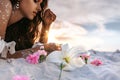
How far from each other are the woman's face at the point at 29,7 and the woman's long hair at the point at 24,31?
280 mm

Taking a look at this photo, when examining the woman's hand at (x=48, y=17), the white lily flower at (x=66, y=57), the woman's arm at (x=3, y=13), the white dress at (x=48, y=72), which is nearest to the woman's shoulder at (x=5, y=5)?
the woman's arm at (x=3, y=13)

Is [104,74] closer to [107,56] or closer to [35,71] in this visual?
[35,71]

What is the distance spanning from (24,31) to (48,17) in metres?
0.29

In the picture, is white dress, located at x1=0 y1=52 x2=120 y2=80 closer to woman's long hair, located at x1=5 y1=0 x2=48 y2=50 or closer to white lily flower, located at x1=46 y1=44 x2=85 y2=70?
white lily flower, located at x1=46 y1=44 x2=85 y2=70

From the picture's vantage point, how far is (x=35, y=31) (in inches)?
157

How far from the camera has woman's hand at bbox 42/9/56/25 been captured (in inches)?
154

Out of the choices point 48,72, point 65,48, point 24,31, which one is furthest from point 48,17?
point 65,48

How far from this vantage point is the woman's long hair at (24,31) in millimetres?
3815

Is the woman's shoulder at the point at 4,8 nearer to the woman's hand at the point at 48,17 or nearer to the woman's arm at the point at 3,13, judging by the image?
the woman's arm at the point at 3,13

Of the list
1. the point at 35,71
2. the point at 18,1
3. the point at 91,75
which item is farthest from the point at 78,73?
the point at 18,1

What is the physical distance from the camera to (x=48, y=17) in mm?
3926

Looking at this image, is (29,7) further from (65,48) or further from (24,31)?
(65,48)

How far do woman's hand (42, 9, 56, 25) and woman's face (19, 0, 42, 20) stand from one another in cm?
36

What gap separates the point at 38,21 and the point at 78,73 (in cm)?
176
